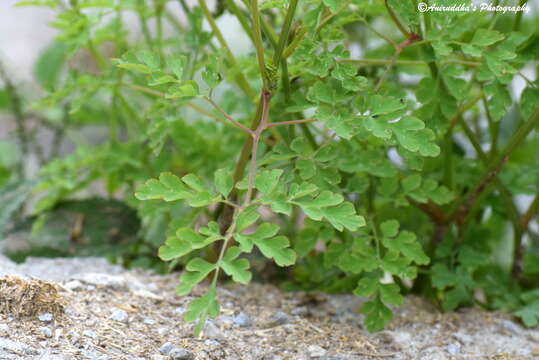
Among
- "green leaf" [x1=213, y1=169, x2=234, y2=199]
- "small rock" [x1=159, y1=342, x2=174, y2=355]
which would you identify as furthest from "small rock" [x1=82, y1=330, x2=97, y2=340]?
"green leaf" [x1=213, y1=169, x2=234, y2=199]

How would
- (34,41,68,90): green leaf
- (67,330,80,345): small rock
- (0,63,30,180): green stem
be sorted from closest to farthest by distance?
(67,330,80,345): small rock
(0,63,30,180): green stem
(34,41,68,90): green leaf

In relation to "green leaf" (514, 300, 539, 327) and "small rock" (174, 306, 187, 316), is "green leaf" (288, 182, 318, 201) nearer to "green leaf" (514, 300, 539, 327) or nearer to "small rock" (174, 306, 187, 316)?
"small rock" (174, 306, 187, 316)

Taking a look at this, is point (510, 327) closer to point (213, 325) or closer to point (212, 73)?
point (213, 325)

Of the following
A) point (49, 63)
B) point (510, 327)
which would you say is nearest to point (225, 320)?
point (510, 327)

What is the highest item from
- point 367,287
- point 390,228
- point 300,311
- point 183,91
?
point 183,91

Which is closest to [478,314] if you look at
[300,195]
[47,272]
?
[300,195]

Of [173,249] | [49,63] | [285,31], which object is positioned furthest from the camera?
[49,63]
